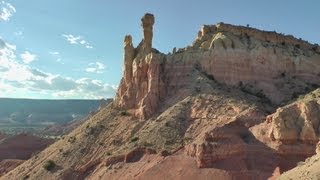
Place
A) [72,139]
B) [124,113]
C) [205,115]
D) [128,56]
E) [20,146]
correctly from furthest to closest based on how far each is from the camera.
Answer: [20,146]
[128,56]
[124,113]
[72,139]
[205,115]

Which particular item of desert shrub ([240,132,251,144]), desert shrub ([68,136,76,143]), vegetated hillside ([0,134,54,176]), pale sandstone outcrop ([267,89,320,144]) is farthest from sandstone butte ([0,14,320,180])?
vegetated hillside ([0,134,54,176])

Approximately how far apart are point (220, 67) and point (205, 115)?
1072 centimetres

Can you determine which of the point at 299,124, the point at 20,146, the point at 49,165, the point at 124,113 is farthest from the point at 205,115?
the point at 20,146

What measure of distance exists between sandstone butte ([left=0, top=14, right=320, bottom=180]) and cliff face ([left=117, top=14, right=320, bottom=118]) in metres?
0.15

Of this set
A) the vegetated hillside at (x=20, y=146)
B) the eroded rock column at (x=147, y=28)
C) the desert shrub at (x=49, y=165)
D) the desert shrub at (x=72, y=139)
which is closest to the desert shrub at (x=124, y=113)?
the desert shrub at (x=72, y=139)

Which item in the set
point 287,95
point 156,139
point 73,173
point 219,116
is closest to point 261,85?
point 287,95

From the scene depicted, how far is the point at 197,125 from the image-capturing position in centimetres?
7131

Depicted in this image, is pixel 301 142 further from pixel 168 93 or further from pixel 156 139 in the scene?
pixel 168 93

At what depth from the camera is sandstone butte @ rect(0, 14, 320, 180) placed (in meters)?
61.8

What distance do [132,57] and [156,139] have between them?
19.7 metres

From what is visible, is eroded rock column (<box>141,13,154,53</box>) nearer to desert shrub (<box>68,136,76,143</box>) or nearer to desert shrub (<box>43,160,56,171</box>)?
desert shrub (<box>68,136,76,143</box>)

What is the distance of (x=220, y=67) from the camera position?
80062 millimetres

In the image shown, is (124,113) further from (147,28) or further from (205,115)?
(205,115)

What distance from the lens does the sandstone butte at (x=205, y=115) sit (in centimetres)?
6178
